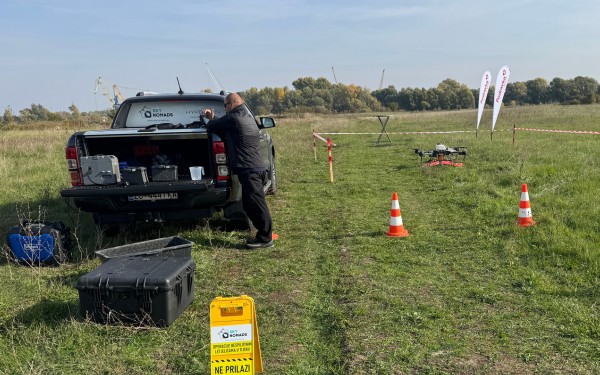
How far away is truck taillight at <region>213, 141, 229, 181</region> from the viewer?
18.9 feet

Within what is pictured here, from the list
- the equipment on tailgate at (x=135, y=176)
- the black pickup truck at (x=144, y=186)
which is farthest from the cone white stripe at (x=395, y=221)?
the equipment on tailgate at (x=135, y=176)

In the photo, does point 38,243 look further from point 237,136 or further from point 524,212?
point 524,212

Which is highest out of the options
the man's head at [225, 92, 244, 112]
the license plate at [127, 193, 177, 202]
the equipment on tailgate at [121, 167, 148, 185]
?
the man's head at [225, 92, 244, 112]

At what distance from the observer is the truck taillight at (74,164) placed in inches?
226

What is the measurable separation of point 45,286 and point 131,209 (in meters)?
1.33

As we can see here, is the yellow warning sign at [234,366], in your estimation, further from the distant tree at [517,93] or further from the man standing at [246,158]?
the distant tree at [517,93]

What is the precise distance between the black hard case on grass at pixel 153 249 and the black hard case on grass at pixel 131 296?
0.76 metres

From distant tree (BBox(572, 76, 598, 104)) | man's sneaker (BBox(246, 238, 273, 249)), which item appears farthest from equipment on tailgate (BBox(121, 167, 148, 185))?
distant tree (BBox(572, 76, 598, 104))

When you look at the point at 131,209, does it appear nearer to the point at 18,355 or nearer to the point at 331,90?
the point at 18,355

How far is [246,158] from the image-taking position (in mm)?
5801

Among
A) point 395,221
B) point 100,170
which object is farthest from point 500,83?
point 100,170

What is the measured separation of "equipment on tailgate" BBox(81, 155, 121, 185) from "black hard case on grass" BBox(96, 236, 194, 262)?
3.99 ft

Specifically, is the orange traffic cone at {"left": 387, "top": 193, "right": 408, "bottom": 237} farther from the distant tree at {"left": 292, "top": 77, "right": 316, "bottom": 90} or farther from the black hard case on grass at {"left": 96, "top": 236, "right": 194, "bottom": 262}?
the distant tree at {"left": 292, "top": 77, "right": 316, "bottom": 90}

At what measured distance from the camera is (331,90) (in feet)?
301
